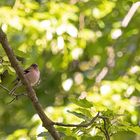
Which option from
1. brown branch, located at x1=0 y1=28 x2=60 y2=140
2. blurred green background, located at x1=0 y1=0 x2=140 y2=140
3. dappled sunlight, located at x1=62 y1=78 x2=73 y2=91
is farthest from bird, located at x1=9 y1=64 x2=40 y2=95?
dappled sunlight, located at x1=62 y1=78 x2=73 y2=91

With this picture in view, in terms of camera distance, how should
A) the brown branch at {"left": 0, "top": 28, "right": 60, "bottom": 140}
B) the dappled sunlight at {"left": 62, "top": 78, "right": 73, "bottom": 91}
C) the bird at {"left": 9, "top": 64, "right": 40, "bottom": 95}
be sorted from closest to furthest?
the brown branch at {"left": 0, "top": 28, "right": 60, "bottom": 140}, the bird at {"left": 9, "top": 64, "right": 40, "bottom": 95}, the dappled sunlight at {"left": 62, "top": 78, "right": 73, "bottom": 91}

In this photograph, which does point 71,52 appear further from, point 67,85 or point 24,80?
point 24,80

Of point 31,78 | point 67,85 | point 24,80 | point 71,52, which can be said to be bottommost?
point 24,80

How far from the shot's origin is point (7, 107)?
8094mm

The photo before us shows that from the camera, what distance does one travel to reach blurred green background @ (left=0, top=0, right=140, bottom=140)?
6.43m

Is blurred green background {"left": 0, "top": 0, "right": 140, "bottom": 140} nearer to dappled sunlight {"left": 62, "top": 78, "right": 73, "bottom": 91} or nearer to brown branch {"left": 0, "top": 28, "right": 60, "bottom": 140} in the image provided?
dappled sunlight {"left": 62, "top": 78, "right": 73, "bottom": 91}

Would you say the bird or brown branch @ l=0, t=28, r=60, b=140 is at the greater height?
the bird

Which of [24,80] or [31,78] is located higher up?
[31,78]

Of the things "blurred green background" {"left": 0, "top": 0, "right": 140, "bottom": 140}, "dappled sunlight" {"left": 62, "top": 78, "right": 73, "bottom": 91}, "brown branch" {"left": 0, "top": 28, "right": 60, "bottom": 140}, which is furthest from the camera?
"dappled sunlight" {"left": 62, "top": 78, "right": 73, "bottom": 91}

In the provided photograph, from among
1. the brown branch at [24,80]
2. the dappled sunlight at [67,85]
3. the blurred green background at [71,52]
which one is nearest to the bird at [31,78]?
the brown branch at [24,80]

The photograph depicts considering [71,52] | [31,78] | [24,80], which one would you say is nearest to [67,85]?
[71,52]

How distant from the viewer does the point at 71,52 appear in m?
7.34

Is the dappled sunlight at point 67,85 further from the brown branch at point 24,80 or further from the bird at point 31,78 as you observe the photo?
the brown branch at point 24,80

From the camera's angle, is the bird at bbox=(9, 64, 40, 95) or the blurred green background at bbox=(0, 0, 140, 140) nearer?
the bird at bbox=(9, 64, 40, 95)
